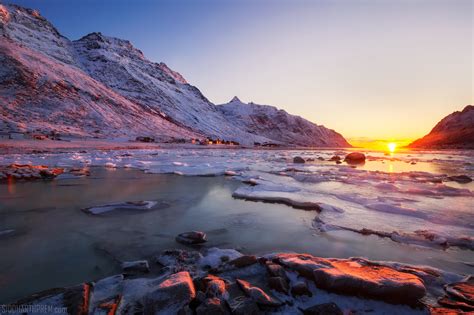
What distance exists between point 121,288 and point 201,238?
157cm

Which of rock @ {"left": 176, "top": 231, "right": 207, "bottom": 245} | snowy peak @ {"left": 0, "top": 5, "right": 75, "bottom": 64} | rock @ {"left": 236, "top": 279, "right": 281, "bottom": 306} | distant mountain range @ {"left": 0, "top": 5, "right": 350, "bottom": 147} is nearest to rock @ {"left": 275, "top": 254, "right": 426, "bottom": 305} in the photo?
rock @ {"left": 236, "top": 279, "right": 281, "bottom": 306}

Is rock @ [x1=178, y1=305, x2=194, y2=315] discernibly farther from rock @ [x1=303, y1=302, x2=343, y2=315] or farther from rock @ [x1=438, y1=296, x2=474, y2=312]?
rock @ [x1=438, y1=296, x2=474, y2=312]

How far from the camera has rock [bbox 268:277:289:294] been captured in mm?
2728

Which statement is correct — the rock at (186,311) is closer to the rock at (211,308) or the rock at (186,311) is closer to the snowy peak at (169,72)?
the rock at (211,308)

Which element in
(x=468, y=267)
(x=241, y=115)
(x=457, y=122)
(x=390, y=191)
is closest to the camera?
(x=468, y=267)

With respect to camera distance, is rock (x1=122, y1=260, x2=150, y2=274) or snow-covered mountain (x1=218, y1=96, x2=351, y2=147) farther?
snow-covered mountain (x1=218, y1=96, x2=351, y2=147)

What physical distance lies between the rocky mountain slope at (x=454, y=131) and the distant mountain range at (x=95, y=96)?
57730mm

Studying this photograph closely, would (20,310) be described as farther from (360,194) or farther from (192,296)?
(360,194)

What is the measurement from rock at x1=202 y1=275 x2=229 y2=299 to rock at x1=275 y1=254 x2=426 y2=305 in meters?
0.87

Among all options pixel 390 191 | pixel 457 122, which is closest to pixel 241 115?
pixel 457 122

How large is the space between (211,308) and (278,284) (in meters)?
0.81

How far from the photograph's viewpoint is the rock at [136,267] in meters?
3.20

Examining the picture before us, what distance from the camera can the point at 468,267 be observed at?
3422 millimetres

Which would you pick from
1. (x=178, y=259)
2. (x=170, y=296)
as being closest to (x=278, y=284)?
(x=170, y=296)
